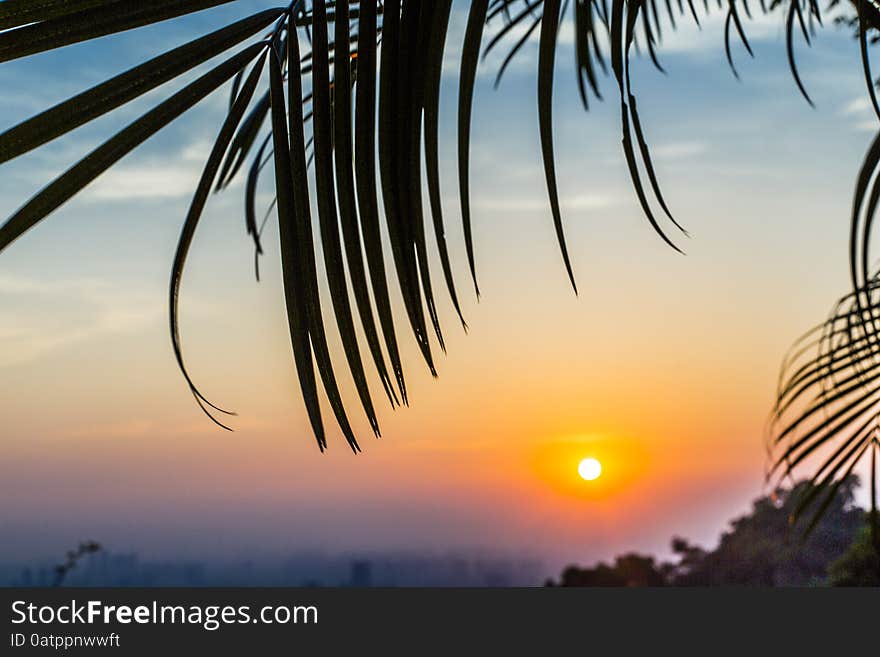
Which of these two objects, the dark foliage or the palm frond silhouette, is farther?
the dark foliage

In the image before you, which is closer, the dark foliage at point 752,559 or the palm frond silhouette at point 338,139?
the palm frond silhouette at point 338,139

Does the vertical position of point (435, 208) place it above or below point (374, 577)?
below

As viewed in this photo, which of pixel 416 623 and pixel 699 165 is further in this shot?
pixel 699 165

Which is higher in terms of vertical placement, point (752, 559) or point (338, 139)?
point (752, 559)

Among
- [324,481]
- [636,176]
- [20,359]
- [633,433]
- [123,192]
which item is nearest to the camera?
[636,176]

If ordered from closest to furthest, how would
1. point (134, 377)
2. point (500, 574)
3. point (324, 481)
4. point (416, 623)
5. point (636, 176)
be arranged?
1. point (636, 176)
2. point (416, 623)
3. point (134, 377)
4. point (324, 481)
5. point (500, 574)

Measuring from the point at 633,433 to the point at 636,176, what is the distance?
9.16 m

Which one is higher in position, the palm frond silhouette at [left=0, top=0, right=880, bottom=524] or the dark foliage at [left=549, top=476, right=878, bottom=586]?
the dark foliage at [left=549, top=476, right=878, bottom=586]

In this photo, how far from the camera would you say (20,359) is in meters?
7.46

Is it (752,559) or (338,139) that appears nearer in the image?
(338,139)

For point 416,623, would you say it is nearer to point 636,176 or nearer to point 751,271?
point 636,176

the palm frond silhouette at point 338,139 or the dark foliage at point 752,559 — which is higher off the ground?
the dark foliage at point 752,559

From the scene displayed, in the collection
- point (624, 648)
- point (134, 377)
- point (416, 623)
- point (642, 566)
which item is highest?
point (134, 377)

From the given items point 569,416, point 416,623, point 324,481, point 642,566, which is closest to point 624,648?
point 416,623
